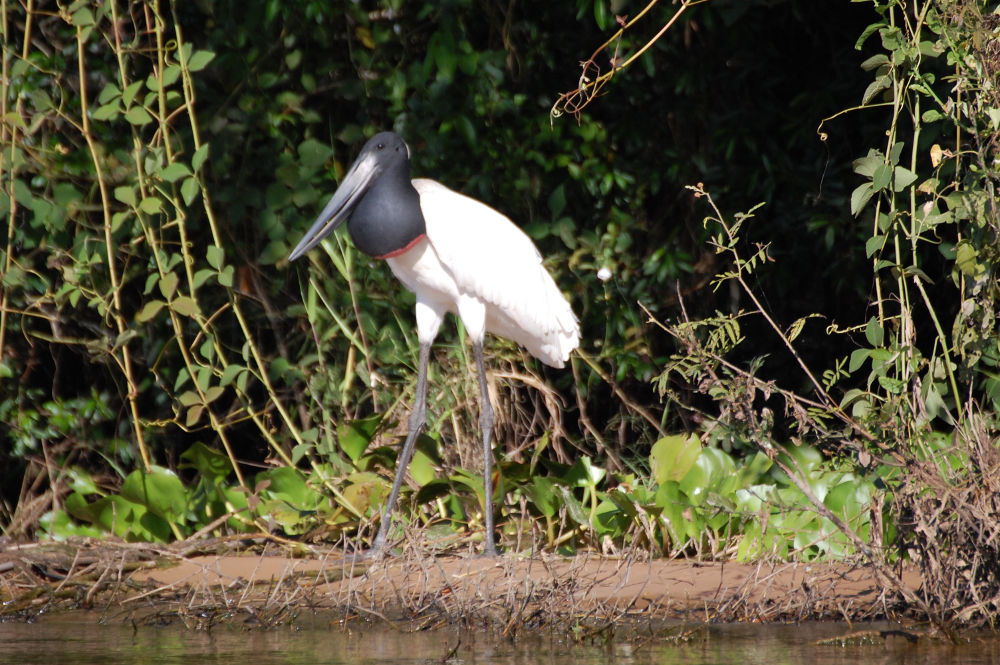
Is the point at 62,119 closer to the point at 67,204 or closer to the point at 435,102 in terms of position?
the point at 67,204

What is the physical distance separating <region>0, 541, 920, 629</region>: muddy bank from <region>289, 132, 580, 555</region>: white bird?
1.58 ft

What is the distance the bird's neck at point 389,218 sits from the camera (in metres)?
4.72

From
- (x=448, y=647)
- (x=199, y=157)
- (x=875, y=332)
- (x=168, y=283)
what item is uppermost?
(x=199, y=157)

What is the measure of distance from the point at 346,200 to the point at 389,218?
25cm

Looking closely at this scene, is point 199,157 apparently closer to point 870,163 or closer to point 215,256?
point 215,256

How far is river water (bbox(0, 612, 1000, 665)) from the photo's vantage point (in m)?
3.33

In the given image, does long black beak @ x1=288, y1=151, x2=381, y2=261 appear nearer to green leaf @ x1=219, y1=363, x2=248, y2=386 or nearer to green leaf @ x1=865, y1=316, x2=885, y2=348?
green leaf @ x1=219, y1=363, x2=248, y2=386

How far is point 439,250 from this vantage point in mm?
4789

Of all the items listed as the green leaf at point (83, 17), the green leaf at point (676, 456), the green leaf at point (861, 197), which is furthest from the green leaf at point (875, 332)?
the green leaf at point (83, 17)

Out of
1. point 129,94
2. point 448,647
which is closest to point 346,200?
point 129,94

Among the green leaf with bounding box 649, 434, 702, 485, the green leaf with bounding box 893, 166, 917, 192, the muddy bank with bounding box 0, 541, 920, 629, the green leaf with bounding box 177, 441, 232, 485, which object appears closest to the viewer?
the green leaf with bounding box 893, 166, 917, 192

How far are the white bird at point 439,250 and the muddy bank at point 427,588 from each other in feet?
1.58

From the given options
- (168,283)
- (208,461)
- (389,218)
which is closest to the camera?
(389,218)

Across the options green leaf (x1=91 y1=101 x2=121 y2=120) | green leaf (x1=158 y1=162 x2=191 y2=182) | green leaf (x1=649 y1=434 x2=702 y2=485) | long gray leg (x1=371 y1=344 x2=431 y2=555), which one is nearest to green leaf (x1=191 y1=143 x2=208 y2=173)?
green leaf (x1=158 y1=162 x2=191 y2=182)
